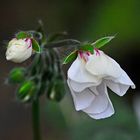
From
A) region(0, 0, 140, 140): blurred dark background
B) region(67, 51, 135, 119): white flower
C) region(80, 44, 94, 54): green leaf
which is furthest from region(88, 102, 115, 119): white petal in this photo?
region(0, 0, 140, 140): blurred dark background

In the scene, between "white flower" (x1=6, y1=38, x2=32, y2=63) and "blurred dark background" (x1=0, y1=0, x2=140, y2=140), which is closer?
"white flower" (x1=6, y1=38, x2=32, y2=63)

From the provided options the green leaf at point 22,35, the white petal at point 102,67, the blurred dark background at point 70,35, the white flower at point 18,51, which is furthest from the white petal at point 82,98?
the blurred dark background at point 70,35

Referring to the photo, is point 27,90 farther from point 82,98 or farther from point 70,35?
point 70,35

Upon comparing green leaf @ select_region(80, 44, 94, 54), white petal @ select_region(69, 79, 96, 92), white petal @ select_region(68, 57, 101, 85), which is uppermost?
green leaf @ select_region(80, 44, 94, 54)

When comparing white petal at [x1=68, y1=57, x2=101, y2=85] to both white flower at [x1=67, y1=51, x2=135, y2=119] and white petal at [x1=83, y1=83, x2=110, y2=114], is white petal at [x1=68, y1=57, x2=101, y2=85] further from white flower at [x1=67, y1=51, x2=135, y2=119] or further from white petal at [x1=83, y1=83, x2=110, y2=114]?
white petal at [x1=83, y1=83, x2=110, y2=114]

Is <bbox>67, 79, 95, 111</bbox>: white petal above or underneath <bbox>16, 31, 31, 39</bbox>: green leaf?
underneath

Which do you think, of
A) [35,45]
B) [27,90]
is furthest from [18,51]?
[27,90]

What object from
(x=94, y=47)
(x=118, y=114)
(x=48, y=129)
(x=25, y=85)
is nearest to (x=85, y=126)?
(x=118, y=114)
